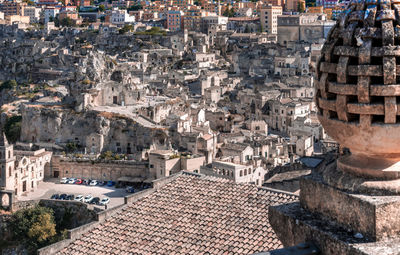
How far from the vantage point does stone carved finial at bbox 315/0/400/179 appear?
5.25 meters

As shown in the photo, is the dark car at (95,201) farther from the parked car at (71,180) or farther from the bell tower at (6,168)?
the parked car at (71,180)

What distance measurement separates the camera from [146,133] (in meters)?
45.2

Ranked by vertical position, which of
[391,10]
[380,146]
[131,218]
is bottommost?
[131,218]

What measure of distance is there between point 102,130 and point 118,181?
7.16 m

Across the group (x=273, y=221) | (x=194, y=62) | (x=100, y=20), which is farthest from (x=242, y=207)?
(x=100, y=20)

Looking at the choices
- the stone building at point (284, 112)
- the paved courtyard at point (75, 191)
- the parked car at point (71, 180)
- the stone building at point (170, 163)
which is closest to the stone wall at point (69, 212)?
the paved courtyard at point (75, 191)

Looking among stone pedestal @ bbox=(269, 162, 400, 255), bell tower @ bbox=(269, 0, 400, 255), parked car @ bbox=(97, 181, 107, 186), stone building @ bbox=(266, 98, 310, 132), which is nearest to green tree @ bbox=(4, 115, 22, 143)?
parked car @ bbox=(97, 181, 107, 186)

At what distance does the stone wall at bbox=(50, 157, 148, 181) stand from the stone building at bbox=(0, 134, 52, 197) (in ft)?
3.67

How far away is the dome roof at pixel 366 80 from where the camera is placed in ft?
17.2

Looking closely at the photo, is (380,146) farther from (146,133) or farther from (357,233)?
(146,133)

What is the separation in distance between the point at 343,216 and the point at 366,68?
1.29 m

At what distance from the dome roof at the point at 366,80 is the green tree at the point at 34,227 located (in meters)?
27.5

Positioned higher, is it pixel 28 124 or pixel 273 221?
pixel 273 221

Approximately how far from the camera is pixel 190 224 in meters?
12.9
